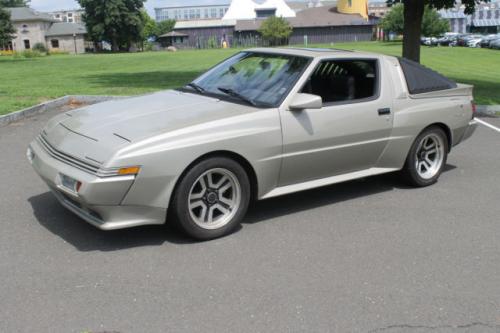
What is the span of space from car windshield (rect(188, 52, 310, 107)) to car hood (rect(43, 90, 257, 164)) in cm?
19

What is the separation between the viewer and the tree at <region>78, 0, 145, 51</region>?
8934 centimetres

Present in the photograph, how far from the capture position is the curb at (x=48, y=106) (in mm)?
9703

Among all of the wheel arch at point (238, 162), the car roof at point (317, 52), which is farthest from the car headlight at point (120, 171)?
the car roof at point (317, 52)

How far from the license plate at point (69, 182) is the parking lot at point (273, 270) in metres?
0.52

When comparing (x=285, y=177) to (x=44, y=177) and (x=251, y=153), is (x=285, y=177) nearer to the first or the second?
(x=251, y=153)

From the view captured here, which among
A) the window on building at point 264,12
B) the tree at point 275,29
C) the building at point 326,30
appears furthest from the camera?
the window on building at point 264,12

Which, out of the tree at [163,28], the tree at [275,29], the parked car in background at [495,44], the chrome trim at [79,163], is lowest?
the parked car in background at [495,44]

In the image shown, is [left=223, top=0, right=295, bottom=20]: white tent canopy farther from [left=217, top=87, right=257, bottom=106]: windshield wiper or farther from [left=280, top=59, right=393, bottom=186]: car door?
[left=217, top=87, right=257, bottom=106]: windshield wiper

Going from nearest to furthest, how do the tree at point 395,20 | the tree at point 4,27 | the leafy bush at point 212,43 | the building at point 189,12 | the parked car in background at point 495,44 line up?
1. the tree at point 4,27
2. the parked car in background at point 495,44
3. the tree at point 395,20
4. the leafy bush at point 212,43
5. the building at point 189,12

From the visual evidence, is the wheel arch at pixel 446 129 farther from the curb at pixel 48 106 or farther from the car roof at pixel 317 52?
the curb at pixel 48 106

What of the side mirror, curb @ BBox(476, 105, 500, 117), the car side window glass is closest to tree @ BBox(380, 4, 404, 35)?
curb @ BBox(476, 105, 500, 117)

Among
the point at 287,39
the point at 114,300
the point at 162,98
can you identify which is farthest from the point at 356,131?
the point at 287,39

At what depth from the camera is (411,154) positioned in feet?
19.3

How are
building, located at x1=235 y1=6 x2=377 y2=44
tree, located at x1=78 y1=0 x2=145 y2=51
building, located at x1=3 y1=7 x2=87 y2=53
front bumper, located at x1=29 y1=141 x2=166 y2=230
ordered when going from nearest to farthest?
front bumper, located at x1=29 y1=141 x2=166 y2=230 → tree, located at x1=78 y1=0 x2=145 y2=51 → building, located at x1=235 y1=6 x2=377 y2=44 → building, located at x1=3 y1=7 x2=87 y2=53
